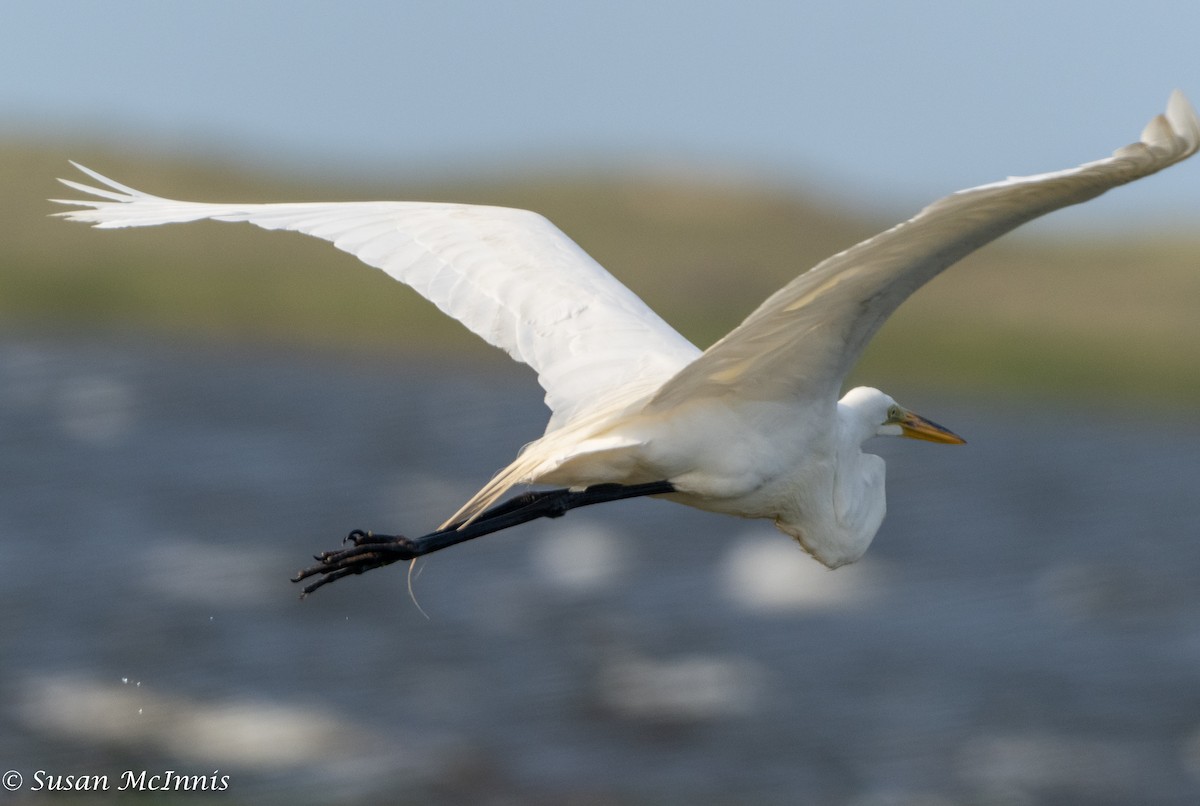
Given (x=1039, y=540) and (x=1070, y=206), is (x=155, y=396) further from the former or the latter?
(x=1070, y=206)

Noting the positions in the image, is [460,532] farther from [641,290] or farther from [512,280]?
[641,290]

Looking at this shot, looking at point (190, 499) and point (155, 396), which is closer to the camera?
point (190, 499)

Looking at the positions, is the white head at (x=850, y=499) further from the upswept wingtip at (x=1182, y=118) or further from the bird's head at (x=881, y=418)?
the upswept wingtip at (x=1182, y=118)

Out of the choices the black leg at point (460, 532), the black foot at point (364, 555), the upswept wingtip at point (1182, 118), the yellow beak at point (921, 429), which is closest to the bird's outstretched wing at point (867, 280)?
the upswept wingtip at point (1182, 118)

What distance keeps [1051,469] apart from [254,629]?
9.62 m

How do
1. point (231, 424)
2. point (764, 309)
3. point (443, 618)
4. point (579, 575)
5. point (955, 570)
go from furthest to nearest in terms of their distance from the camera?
1. point (231, 424)
2. point (955, 570)
3. point (579, 575)
4. point (443, 618)
5. point (764, 309)

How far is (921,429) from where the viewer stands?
549cm

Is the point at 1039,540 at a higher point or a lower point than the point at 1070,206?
lower

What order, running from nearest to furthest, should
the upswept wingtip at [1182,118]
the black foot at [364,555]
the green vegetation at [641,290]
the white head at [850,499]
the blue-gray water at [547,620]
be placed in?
the upswept wingtip at [1182,118] < the black foot at [364,555] < the white head at [850,499] < the blue-gray water at [547,620] < the green vegetation at [641,290]

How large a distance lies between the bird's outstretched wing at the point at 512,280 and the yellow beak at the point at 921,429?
0.83 metres

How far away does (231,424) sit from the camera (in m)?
17.5

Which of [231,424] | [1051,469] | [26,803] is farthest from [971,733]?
[231,424]

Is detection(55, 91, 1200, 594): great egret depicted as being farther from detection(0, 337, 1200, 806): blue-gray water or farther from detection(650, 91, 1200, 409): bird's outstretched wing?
detection(0, 337, 1200, 806): blue-gray water

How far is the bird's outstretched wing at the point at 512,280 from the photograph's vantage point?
16.1 ft
